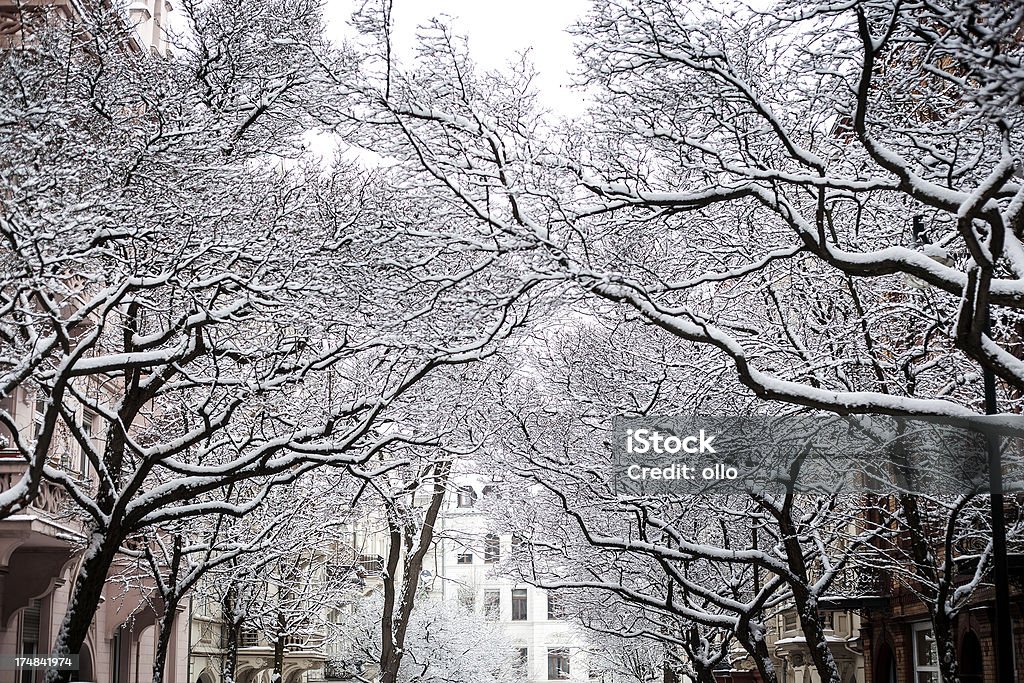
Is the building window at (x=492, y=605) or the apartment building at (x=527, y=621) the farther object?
the apartment building at (x=527, y=621)

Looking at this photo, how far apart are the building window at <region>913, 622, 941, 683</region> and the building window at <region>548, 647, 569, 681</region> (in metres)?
63.8

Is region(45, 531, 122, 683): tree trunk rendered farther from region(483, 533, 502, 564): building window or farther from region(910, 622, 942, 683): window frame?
region(910, 622, 942, 683): window frame

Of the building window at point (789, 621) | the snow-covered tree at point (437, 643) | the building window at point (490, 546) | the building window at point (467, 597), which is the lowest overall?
the snow-covered tree at point (437, 643)

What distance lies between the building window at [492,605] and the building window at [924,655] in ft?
198

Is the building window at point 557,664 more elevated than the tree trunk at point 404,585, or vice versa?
the tree trunk at point 404,585

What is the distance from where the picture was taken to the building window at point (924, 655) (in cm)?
2775

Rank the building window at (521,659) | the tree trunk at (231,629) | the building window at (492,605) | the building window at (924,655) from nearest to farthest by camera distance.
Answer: the tree trunk at (231,629) < the building window at (924,655) < the building window at (521,659) < the building window at (492,605)

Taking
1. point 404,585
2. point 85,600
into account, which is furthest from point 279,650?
point 85,600

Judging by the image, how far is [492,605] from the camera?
90.8 m

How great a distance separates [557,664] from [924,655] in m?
65.4

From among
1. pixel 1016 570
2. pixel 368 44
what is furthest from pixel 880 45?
pixel 1016 570

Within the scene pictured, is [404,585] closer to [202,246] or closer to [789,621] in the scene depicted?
[202,246]

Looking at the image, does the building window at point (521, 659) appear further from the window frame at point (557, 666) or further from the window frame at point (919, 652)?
the window frame at point (919, 652)

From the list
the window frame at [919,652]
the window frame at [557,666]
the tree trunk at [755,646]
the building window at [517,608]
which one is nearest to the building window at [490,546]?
the tree trunk at [755,646]
